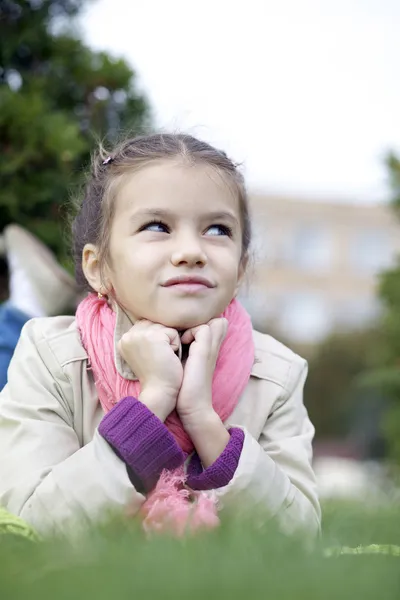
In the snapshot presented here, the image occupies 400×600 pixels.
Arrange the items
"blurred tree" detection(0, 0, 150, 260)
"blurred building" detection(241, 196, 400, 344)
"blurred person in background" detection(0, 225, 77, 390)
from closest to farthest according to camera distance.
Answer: "blurred person in background" detection(0, 225, 77, 390) → "blurred tree" detection(0, 0, 150, 260) → "blurred building" detection(241, 196, 400, 344)

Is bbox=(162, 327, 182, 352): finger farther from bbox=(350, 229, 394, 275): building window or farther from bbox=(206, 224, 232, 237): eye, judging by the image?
bbox=(350, 229, 394, 275): building window

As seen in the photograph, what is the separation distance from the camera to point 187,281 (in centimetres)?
221

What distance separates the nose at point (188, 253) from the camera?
7.18 ft

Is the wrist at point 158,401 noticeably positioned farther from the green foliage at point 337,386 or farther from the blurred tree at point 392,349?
the green foliage at point 337,386

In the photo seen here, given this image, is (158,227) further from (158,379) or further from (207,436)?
(207,436)

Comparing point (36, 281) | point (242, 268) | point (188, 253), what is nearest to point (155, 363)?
point (188, 253)

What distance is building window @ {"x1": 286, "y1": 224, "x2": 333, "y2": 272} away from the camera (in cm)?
3591

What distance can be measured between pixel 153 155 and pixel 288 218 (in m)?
33.2

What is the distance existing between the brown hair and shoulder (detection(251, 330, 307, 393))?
30cm

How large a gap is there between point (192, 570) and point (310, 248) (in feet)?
117

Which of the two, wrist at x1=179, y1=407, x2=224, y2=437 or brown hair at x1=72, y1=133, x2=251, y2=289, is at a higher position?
brown hair at x1=72, y1=133, x2=251, y2=289

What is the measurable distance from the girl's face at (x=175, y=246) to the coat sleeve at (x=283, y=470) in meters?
0.34

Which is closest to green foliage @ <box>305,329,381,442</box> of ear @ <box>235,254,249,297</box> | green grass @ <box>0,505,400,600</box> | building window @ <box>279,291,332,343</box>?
building window @ <box>279,291,332,343</box>

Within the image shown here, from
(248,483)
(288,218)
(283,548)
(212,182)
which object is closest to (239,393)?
(248,483)
